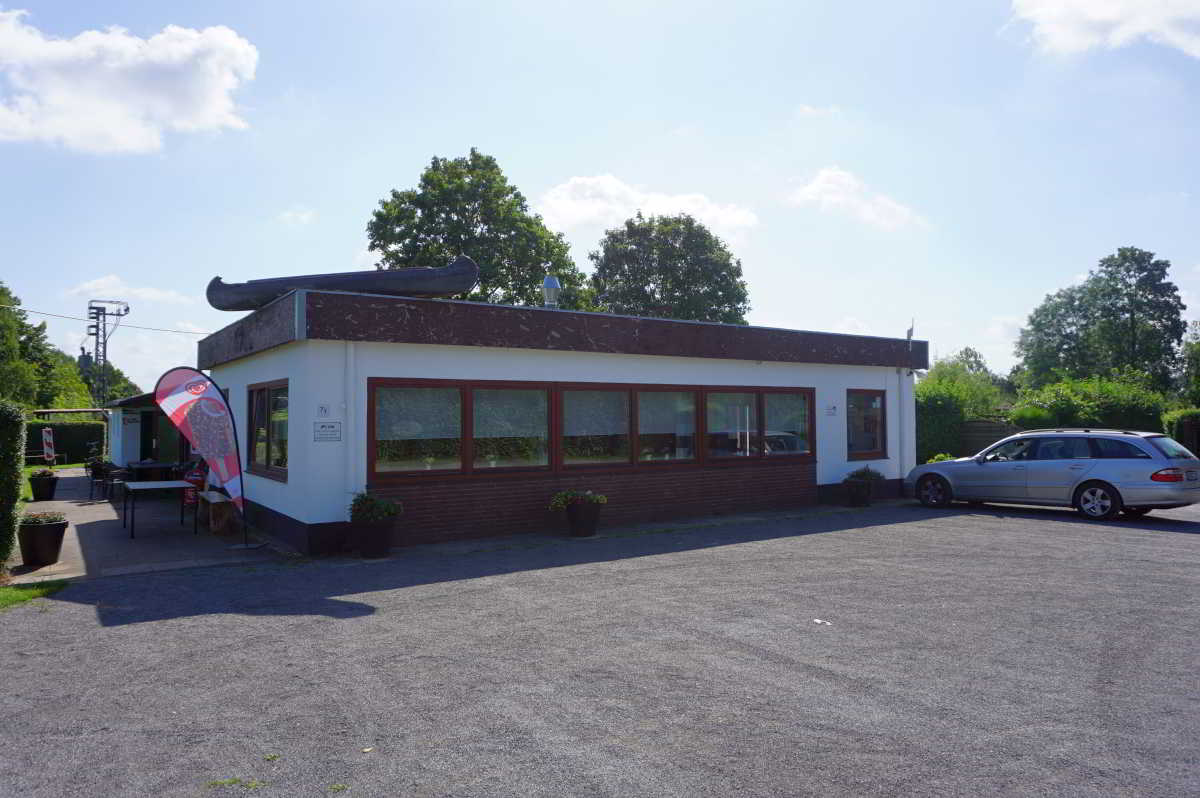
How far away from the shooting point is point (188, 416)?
11.0 metres

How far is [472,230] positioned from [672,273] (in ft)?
35.3

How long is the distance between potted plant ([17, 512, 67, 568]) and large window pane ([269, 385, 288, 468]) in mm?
2730

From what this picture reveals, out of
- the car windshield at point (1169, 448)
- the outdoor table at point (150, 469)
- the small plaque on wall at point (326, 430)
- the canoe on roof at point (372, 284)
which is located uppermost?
the canoe on roof at point (372, 284)

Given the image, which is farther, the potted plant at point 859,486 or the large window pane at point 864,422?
the large window pane at point 864,422

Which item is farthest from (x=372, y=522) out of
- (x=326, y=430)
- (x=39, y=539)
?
(x=39, y=539)

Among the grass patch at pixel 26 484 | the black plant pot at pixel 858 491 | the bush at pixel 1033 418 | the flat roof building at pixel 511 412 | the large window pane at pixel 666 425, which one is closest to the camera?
the grass patch at pixel 26 484

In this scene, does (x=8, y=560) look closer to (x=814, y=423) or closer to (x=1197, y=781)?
(x=1197, y=781)

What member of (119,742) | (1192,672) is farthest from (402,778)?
(1192,672)

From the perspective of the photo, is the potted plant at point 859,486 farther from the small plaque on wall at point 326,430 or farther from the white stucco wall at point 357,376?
the small plaque on wall at point 326,430

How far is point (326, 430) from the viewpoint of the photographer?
10586mm

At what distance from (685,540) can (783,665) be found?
5.86 m

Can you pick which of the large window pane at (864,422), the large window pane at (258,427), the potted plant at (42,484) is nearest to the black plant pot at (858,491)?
the large window pane at (864,422)

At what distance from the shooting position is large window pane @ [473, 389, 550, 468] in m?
11.8

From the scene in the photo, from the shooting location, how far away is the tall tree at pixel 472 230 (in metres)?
31.2
